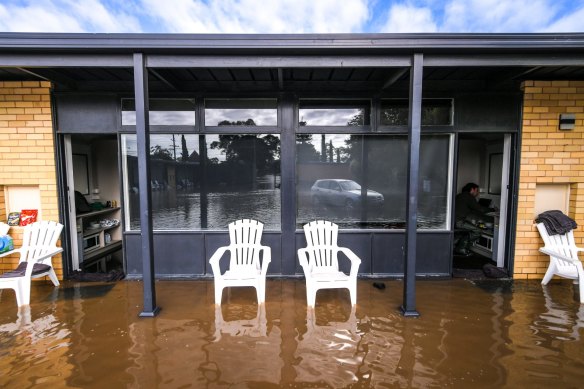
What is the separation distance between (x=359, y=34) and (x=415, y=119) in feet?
3.29

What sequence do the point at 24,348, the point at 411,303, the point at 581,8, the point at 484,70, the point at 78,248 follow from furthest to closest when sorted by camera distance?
the point at 581,8, the point at 78,248, the point at 484,70, the point at 411,303, the point at 24,348

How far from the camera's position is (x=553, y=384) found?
81.6 inches

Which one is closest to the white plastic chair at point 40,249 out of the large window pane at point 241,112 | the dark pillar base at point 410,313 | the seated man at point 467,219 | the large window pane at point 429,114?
the large window pane at point 241,112

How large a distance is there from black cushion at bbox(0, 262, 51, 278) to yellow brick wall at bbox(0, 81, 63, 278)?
0.71 metres

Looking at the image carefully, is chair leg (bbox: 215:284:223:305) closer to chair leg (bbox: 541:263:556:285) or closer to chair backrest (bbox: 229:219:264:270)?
chair backrest (bbox: 229:219:264:270)

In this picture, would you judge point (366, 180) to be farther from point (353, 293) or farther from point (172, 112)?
point (172, 112)

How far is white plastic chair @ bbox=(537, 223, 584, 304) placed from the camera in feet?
11.7

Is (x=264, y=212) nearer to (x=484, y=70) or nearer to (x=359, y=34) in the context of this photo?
(x=359, y=34)

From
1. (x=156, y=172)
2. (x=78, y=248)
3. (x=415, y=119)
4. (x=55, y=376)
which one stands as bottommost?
(x=55, y=376)

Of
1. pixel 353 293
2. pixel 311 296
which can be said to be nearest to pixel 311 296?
pixel 311 296

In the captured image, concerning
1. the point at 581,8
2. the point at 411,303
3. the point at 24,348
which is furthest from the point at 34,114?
the point at 581,8

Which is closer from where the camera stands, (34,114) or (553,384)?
(553,384)

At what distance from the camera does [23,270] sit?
3395mm

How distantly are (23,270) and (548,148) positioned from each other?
22.5ft
